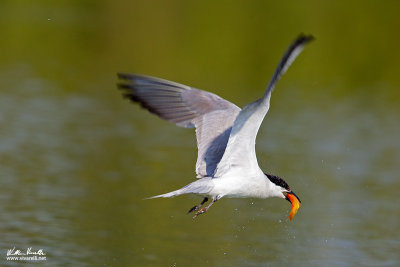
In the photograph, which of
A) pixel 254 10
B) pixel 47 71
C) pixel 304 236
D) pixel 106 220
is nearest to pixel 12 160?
pixel 106 220

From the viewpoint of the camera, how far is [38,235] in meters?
8.95

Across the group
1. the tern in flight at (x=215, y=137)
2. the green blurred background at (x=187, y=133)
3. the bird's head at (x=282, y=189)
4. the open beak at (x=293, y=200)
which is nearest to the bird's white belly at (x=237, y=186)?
the tern in flight at (x=215, y=137)

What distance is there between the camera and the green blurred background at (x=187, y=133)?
9.26m

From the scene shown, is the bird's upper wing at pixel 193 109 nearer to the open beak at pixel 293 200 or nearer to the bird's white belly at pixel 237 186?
the bird's white belly at pixel 237 186

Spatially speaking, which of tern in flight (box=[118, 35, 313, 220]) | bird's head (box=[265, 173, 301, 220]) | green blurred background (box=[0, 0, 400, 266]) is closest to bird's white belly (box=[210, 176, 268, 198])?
tern in flight (box=[118, 35, 313, 220])

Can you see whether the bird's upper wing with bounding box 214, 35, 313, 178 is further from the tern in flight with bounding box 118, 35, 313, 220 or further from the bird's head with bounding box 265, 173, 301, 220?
the bird's head with bounding box 265, 173, 301, 220

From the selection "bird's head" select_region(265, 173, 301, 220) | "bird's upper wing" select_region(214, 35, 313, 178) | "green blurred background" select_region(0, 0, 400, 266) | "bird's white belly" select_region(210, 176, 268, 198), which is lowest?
"green blurred background" select_region(0, 0, 400, 266)

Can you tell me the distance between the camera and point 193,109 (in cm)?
859

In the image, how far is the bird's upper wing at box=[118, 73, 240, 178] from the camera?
27.3 feet

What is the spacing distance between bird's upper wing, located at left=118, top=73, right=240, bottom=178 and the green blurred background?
3.73ft

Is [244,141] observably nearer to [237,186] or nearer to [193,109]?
[237,186]

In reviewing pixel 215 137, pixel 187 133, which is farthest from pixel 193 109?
pixel 187 133

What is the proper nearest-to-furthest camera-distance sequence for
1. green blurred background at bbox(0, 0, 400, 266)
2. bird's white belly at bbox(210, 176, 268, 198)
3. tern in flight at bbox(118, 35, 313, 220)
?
tern in flight at bbox(118, 35, 313, 220) → bird's white belly at bbox(210, 176, 268, 198) → green blurred background at bbox(0, 0, 400, 266)

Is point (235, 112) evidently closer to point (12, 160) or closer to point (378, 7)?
point (12, 160)
